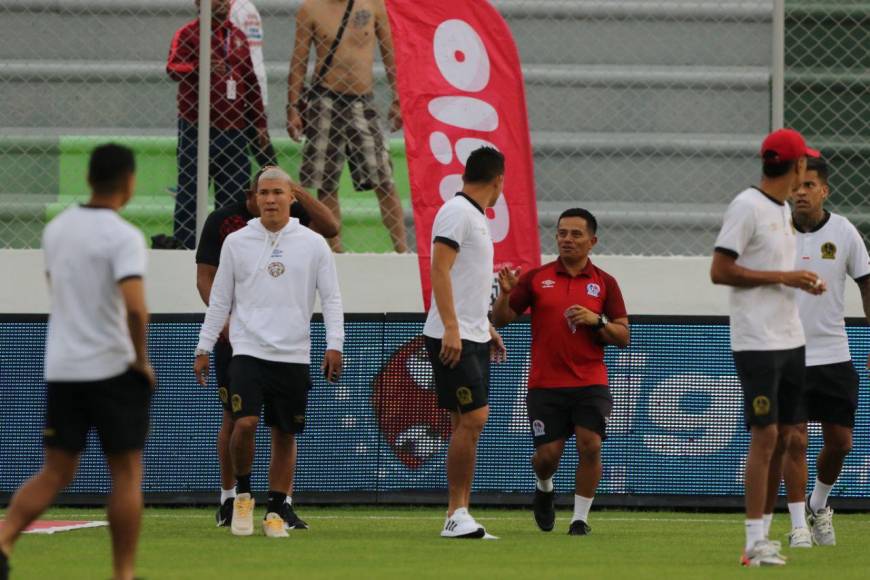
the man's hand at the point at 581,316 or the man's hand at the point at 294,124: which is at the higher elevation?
the man's hand at the point at 294,124

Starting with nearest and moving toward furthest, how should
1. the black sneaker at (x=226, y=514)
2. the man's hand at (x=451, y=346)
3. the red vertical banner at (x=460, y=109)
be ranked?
the man's hand at (x=451, y=346), the black sneaker at (x=226, y=514), the red vertical banner at (x=460, y=109)

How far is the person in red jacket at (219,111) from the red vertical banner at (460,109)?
1.50m

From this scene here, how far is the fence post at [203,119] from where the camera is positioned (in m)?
12.5

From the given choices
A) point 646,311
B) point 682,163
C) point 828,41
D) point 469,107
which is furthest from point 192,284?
point 828,41

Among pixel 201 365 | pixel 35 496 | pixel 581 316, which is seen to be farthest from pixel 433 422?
pixel 35 496

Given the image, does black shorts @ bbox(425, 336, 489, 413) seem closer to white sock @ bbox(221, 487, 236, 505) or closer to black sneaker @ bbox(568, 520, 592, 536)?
black sneaker @ bbox(568, 520, 592, 536)

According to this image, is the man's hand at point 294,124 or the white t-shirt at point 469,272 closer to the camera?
the white t-shirt at point 469,272

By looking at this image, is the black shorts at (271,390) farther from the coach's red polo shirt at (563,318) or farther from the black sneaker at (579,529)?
the black sneaker at (579,529)

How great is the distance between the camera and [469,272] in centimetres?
966

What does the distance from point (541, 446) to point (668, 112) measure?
4664mm

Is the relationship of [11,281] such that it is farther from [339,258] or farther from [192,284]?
[339,258]

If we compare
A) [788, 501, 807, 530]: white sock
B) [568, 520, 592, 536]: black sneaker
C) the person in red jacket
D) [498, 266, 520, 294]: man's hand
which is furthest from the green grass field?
the person in red jacket

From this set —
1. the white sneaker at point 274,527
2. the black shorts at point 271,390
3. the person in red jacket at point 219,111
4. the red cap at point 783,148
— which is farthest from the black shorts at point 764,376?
the person in red jacket at point 219,111

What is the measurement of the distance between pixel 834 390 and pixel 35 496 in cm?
490
